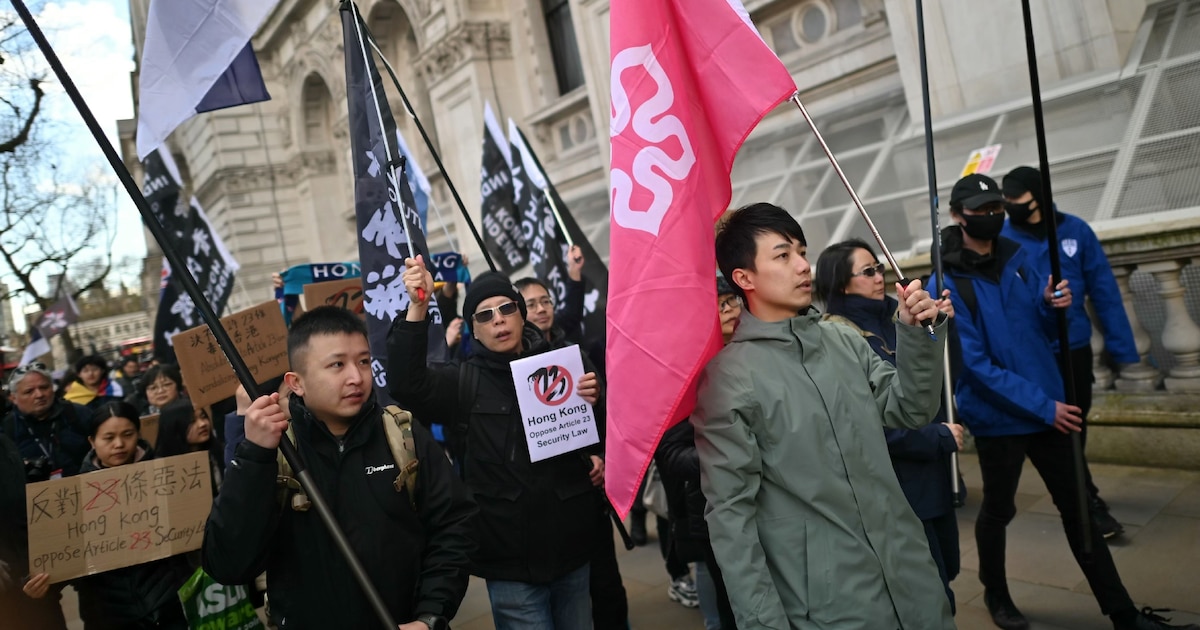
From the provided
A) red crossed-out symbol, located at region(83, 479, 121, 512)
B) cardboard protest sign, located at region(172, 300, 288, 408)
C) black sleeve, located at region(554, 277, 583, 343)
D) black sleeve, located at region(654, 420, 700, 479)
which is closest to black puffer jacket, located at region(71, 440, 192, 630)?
red crossed-out symbol, located at region(83, 479, 121, 512)

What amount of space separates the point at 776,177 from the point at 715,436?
23.3 ft

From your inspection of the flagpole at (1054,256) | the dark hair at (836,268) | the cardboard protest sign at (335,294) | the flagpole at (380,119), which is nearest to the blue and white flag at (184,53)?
the flagpole at (380,119)

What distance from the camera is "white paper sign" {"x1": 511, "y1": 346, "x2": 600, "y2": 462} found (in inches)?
125

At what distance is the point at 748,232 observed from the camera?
89.7 inches

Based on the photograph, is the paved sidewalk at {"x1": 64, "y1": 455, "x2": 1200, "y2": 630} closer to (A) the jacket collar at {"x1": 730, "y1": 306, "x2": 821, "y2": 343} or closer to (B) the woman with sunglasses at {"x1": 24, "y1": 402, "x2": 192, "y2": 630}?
(B) the woman with sunglasses at {"x1": 24, "y1": 402, "x2": 192, "y2": 630}

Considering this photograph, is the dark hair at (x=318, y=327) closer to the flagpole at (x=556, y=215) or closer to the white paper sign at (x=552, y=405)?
the white paper sign at (x=552, y=405)

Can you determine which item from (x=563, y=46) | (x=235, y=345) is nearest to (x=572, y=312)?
(x=235, y=345)

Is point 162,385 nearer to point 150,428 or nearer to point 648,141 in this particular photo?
point 150,428

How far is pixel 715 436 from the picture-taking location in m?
2.09

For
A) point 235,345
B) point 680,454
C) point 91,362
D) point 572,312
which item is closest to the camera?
point 680,454

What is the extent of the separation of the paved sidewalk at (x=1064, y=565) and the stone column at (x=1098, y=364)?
22.0 inches

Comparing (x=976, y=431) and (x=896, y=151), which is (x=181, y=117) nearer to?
(x=976, y=431)

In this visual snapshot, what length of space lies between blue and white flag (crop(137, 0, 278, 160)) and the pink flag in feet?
4.61

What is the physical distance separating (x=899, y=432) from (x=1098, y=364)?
327 centimetres
